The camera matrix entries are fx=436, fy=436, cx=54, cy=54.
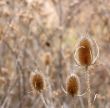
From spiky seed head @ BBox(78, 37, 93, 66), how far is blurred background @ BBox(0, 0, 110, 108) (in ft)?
3.91

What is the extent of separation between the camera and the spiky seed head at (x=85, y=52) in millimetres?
2240

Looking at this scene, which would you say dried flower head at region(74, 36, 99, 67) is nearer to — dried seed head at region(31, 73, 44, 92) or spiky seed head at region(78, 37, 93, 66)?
spiky seed head at region(78, 37, 93, 66)

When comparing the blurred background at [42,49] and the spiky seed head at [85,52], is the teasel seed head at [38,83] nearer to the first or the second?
the spiky seed head at [85,52]

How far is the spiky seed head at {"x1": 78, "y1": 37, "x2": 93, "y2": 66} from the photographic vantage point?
224cm

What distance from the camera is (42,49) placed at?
14.4 feet

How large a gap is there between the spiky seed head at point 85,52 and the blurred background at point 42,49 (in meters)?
1.19

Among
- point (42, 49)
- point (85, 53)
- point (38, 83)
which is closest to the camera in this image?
point (85, 53)

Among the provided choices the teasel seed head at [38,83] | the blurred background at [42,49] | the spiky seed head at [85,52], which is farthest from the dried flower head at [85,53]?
the blurred background at [42,49]

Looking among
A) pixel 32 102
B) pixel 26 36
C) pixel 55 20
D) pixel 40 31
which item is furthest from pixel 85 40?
pixel 55 20

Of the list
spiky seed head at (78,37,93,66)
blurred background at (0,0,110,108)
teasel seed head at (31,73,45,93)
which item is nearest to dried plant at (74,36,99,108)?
spiky seed head at (78,37,93,66)

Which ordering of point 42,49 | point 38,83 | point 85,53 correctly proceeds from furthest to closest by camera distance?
point 42,49 < point 38,83 < point 85,53

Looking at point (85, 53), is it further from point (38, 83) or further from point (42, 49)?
point (42, 49)

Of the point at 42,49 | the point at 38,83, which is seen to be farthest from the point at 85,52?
the point at 42,49

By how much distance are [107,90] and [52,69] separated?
58 centimetres
